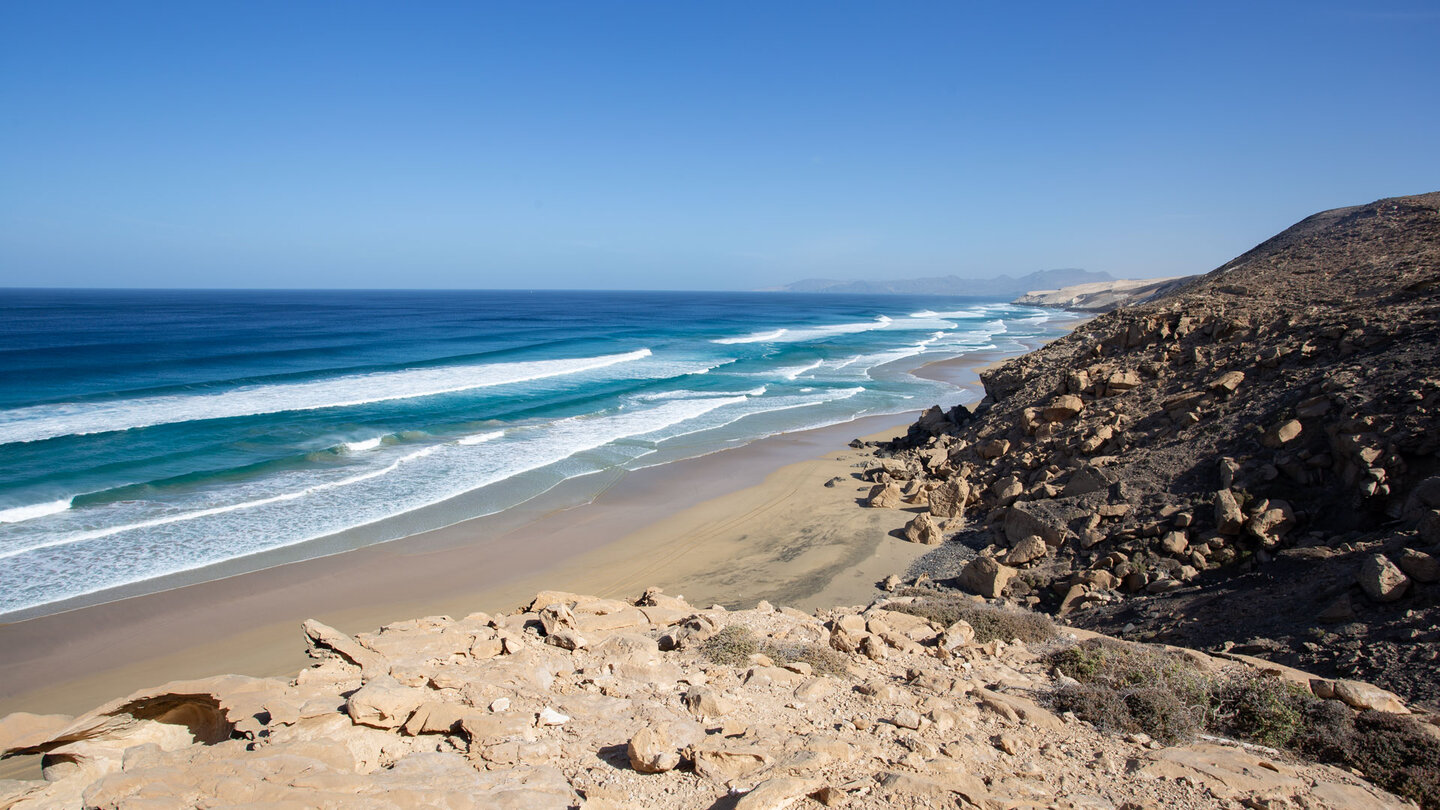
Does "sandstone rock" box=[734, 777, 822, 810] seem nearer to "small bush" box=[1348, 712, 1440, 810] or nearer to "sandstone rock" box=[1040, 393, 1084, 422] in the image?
"small bush" box=[1348, 712, 1440, 810]

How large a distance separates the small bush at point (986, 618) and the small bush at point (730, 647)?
7.15ft

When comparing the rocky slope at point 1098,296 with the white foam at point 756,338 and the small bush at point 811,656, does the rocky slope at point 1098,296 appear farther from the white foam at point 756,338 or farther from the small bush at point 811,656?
the small bush at point 811,656

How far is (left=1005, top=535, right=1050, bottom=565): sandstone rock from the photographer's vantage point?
9.90 meters

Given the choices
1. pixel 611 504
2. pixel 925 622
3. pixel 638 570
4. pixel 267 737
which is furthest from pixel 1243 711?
pixel 611 504

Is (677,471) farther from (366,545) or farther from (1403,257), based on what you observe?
(1403,257)

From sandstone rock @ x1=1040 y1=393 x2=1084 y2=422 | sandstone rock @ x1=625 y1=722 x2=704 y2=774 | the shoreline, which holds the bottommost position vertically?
the shoreline

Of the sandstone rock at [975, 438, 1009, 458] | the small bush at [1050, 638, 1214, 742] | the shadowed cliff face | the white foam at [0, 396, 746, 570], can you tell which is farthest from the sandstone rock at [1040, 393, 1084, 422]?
the white foam at [0, 396, 746, 570]

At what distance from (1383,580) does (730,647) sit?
19.9 ft

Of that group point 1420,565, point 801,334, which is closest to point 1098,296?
point 801,334

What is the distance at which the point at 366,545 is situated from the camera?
13.6 m

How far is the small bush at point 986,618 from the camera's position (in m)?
7.38

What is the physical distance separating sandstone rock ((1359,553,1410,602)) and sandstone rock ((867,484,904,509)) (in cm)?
801

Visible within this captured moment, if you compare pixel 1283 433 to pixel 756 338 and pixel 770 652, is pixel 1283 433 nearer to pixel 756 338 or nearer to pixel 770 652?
pixel 770 652

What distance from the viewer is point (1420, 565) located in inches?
254
